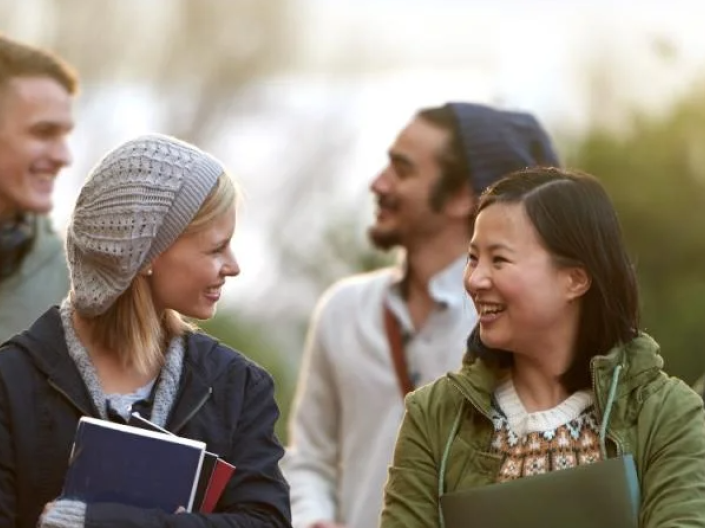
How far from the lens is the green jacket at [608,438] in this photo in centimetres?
449

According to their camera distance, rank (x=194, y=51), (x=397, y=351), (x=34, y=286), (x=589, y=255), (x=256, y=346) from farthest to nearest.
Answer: (x=194, y=51) < (x=256, y=346) < (x=397, y=351) < (x=34, y=286) < (x=589, y=255)

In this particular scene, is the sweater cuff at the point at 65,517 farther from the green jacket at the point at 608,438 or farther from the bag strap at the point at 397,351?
the bag strap at the point at 397,351

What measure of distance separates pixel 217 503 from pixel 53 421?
434 mm

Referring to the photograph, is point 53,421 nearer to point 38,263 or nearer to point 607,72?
point 38,263

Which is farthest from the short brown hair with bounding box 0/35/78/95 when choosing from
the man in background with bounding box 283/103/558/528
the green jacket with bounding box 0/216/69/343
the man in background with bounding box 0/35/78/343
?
the man in background with bounding box 283/103/558/528

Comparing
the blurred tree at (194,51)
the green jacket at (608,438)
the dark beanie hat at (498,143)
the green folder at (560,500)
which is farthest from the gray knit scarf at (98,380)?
the blurred tree at (194,51)

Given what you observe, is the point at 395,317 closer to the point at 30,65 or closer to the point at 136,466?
the point at 30,65

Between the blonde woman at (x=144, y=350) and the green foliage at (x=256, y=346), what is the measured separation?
32.4ft

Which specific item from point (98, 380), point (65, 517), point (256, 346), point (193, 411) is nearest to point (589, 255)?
point (193, 411)

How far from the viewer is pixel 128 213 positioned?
15.2ft

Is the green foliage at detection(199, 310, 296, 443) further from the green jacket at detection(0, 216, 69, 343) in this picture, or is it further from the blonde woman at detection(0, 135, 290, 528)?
the blonde woman at detection(0, 135, 290, 528)

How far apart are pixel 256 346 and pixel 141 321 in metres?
10.4

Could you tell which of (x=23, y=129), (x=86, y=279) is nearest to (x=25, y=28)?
(x=23, y=129)

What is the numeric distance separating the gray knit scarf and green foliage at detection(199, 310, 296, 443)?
9902mm
